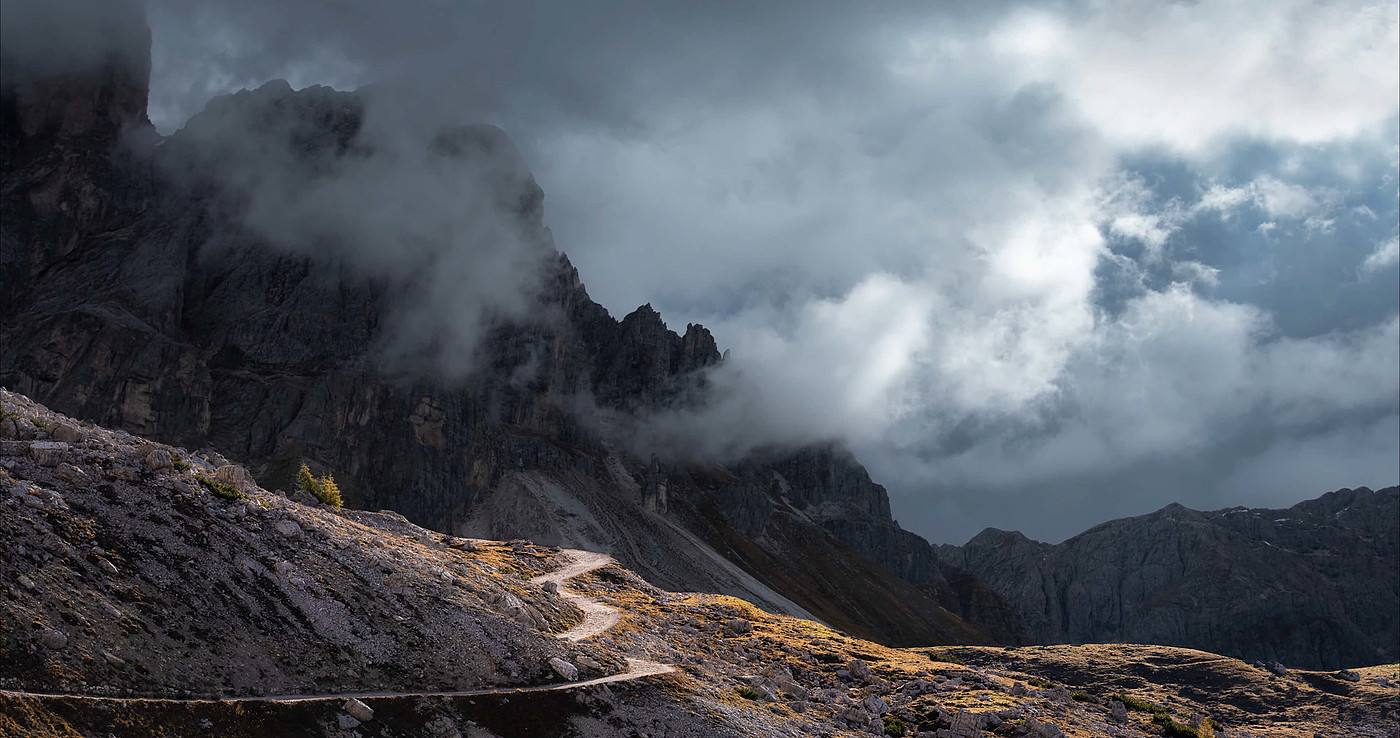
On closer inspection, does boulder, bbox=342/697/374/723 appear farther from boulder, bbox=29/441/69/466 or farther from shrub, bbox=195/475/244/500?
boulder, bbox=29/441/69/466

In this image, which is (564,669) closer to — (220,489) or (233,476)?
(220,489)

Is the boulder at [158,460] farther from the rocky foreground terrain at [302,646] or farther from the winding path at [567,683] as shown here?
the winding path at [567,683]

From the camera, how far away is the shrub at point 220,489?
220ft

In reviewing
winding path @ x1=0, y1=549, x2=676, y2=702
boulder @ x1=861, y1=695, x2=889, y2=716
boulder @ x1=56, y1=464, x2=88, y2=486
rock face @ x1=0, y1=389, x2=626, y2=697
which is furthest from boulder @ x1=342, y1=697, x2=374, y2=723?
boulder @ x1=861, y1=695, x2=889, y2=716

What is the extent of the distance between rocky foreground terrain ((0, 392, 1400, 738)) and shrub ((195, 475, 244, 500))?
0.22 m

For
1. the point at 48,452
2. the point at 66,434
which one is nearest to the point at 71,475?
the point at 48,452

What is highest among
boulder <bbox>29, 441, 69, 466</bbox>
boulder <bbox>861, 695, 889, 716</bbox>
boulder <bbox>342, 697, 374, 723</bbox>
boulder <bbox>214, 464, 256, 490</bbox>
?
boulder <bbox>214, 464, 256, 490</bbox>

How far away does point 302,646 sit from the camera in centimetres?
5622

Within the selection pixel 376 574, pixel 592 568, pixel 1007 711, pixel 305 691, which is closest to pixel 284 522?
pixel 376 574

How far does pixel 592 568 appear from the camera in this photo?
485 ft

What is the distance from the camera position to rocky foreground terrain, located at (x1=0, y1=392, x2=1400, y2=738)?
46562mm

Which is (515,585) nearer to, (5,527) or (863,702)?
(863,702)

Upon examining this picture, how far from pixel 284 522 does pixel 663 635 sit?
40279mm

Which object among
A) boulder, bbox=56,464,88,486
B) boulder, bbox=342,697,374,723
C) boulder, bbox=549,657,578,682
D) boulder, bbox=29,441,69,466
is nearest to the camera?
boulder, bbox=342,697,374,723
